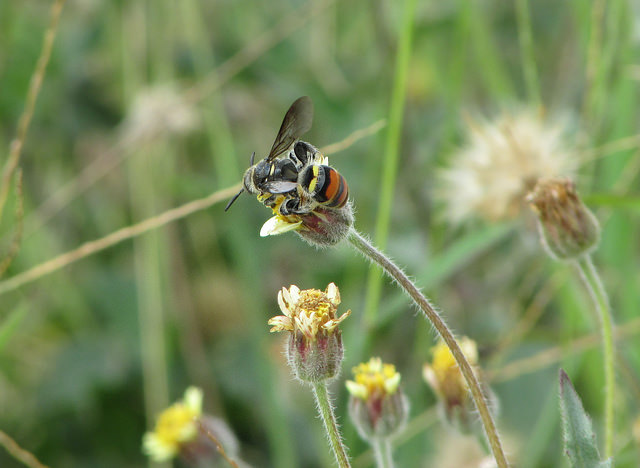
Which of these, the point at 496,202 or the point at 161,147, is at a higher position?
the point at 161,147

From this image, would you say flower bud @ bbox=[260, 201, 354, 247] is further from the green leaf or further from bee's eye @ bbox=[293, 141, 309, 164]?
the green leaf

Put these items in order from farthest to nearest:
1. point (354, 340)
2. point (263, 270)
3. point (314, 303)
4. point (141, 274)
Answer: point (263, 270)
point (141, 274)
point (354, 340)
point (314, 303)

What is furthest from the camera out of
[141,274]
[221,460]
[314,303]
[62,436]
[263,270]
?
[263,270]

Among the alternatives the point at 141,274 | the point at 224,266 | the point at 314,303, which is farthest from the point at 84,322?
the point at 314,303

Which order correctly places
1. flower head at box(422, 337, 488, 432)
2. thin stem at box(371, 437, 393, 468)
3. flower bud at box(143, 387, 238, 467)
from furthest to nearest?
1. flower bud at box(143, 387, 238, 467)
2. flower head at box(422, 337, 488, 432)
3. thin stem at box(371, 437, 393, 468)

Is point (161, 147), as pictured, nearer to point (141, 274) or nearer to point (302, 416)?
point (141, 274)

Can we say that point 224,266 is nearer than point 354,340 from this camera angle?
No

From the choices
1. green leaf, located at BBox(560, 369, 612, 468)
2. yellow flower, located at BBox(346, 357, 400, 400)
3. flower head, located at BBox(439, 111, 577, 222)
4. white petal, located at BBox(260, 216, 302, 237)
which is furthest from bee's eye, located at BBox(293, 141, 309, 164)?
flower head, located at BBox(439, 111, 577, 222)

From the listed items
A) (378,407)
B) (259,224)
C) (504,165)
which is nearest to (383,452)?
(378,407)
